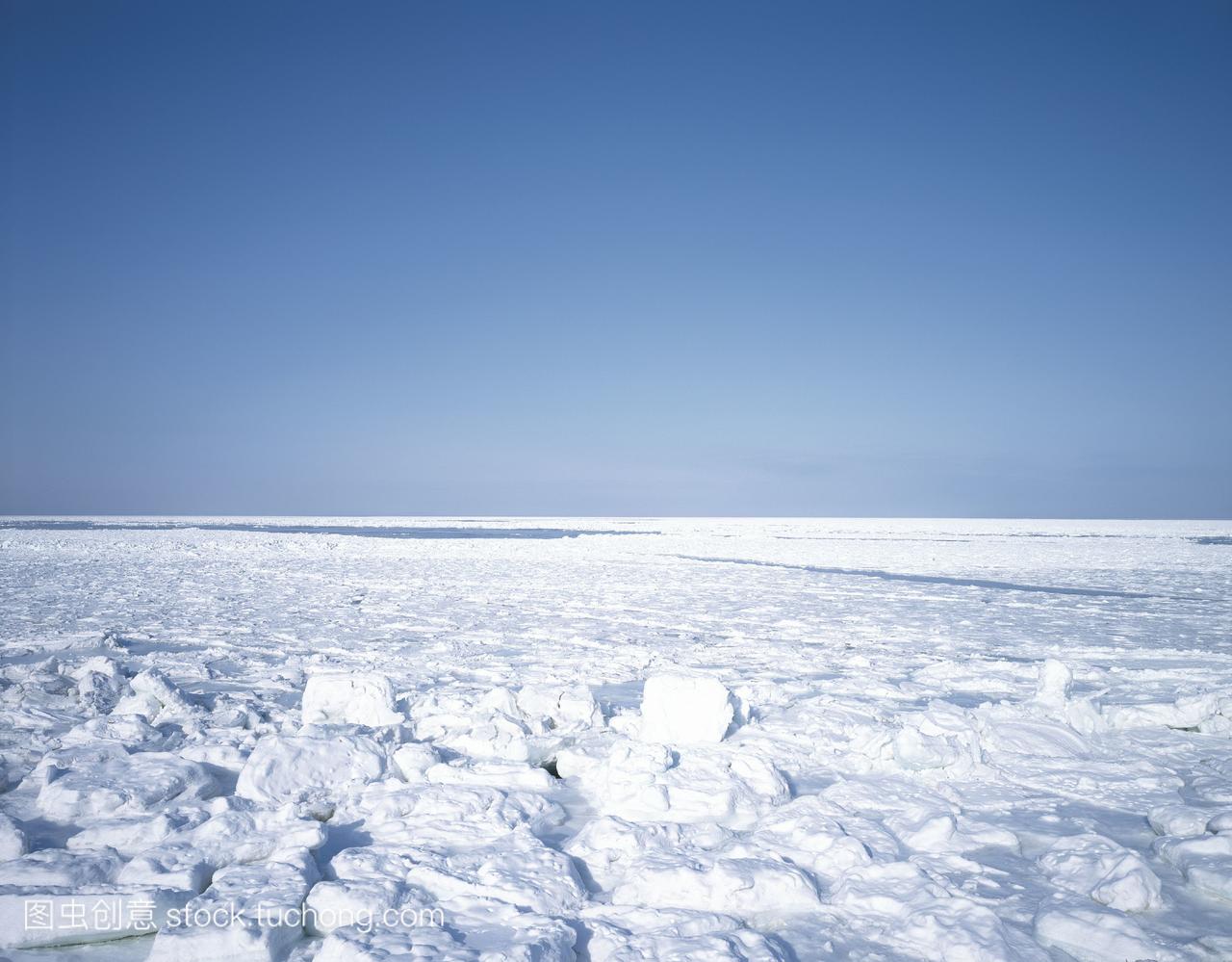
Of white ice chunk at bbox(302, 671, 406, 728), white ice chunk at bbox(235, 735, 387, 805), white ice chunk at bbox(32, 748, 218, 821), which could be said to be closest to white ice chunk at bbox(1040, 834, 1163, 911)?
white ice chunk at bbox(235, 735, 387, 805)

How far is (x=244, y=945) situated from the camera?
188 cm

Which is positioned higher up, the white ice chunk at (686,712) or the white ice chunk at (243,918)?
the white ice chunk at (686,712)

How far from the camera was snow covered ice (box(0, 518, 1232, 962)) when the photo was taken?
204 cm

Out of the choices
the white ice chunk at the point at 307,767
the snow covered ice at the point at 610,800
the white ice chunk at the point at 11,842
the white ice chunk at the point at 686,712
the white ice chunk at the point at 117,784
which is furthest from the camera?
the white ice chunk at the point at 686,712

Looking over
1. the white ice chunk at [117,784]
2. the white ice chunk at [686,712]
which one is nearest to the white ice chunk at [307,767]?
the white ice chunk at [117,784]

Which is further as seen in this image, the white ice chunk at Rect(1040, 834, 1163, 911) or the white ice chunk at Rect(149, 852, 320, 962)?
the white ice chunk at Rect(1040, 834, 1163, 911)

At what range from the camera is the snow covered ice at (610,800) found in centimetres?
204

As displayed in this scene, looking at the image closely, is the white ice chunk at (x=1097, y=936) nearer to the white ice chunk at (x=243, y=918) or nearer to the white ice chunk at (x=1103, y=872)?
the white ice chunk at (x=1103, y=872)

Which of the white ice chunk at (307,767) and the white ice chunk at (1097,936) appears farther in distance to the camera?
the white ice chunk at (307,767)

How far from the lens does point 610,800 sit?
2.95 m

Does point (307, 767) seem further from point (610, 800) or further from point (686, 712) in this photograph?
point (686, 712)

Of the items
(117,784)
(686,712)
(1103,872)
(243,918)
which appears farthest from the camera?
(686,712)

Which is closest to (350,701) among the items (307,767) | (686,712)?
(307,767)

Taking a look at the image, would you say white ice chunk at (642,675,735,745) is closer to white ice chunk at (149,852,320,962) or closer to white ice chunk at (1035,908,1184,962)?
white ice chunk at (1035,908,1184,962)
